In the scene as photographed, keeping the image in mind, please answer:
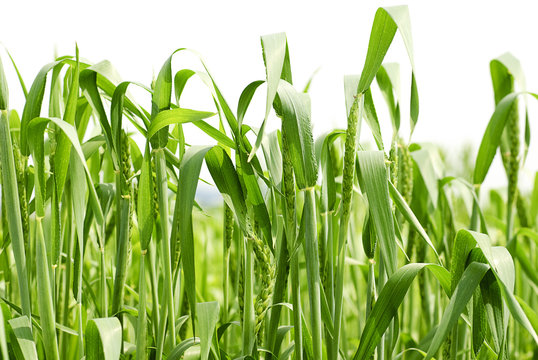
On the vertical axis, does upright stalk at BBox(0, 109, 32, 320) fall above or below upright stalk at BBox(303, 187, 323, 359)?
above

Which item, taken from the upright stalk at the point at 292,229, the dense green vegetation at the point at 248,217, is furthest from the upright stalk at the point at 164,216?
the upright stalk at the point at 292,229

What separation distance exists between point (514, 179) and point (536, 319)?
17.8 inches

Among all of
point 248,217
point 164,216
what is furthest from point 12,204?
point 248,217

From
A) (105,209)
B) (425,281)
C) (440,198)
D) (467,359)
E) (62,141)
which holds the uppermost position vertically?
(62,141)

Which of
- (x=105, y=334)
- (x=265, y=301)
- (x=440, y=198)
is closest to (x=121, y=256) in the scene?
(x=105, y=334)

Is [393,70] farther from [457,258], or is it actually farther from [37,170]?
[37,170]

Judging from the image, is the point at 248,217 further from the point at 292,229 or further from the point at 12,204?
the point at 12,204

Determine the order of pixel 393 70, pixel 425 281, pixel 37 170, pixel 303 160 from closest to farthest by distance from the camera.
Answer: pixel 303 160
pixel 37 170
pixel 393 70
pixel 425 281

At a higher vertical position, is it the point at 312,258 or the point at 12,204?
the point at 12,204

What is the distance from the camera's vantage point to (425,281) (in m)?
1.27

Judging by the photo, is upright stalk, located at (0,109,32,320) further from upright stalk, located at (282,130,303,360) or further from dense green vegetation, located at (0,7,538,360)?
upright stalk, located at (282,130,303,360)

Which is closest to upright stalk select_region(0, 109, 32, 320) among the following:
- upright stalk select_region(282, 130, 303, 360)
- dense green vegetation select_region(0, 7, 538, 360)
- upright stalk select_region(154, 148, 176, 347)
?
dense green vegetation select_region(0, 7, 538, 360)

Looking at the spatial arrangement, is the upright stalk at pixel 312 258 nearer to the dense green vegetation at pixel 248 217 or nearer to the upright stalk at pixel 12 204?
the dense green vegetation at pixel 248 217

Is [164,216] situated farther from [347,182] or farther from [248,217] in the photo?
[347,182]
